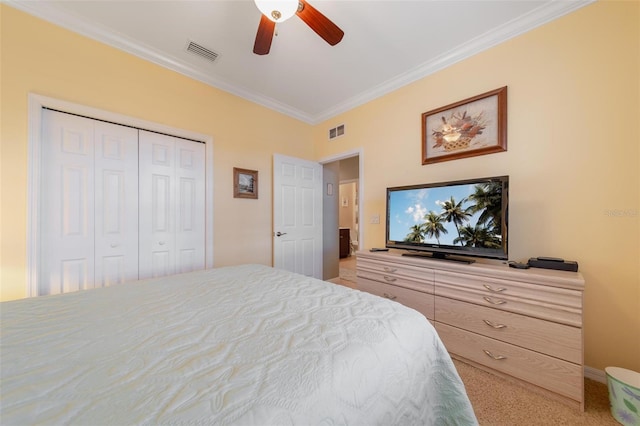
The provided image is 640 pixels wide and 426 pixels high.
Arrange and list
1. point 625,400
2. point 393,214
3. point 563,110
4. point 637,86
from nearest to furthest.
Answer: point 625,400, point 637,86, point 563,110, point 393,214

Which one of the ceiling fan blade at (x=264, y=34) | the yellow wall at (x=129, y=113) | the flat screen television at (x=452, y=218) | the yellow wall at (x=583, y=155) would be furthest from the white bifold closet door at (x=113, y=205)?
the yellow wall at (x=583, y=155)

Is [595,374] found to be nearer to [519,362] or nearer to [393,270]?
[519,362]

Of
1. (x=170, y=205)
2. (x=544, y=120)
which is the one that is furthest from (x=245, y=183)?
(x=544, y=120)

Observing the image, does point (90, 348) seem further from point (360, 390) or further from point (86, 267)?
point (86, 267)

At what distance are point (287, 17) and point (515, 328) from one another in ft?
8.59

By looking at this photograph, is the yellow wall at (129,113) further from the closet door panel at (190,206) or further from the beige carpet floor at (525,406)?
the beige carpet floor at (525,406)

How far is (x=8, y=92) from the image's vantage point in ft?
5.79

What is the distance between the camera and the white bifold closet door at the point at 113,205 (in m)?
1.92

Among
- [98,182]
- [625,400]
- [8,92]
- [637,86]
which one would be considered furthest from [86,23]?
[625,400]

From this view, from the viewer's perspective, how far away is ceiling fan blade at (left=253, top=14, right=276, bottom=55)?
1.60 metres

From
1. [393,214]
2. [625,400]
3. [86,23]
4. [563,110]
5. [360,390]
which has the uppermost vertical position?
[86,23]

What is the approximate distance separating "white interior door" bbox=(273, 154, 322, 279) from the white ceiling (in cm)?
120

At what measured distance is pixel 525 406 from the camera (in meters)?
1.45

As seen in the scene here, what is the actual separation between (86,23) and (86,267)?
7.06ft
